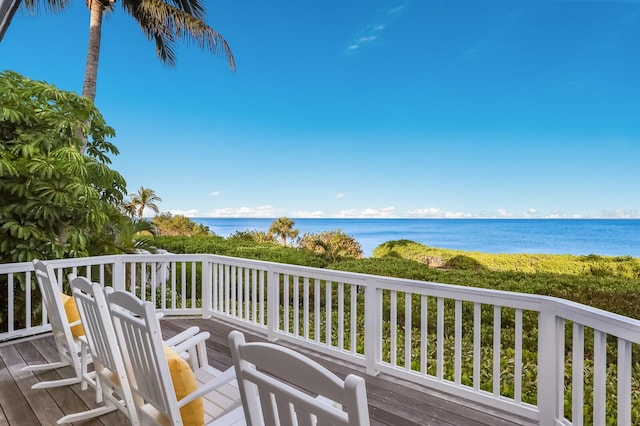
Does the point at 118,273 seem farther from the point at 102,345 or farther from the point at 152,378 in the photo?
the point at 152,378

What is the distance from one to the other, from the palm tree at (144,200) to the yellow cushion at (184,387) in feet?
83.9

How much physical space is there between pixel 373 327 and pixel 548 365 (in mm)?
1323

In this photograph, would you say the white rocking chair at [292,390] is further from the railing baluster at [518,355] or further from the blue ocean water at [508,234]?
the blue ocean water at [508,234]

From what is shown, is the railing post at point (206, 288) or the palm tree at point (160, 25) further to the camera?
the palm tree at point (160, 25)

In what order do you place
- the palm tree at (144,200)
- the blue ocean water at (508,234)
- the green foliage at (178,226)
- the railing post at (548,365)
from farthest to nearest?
the blue ocean water at (508,234)
the palm tree at (144,200)
the green foliage at (178,226)
the railing post at (548,365)

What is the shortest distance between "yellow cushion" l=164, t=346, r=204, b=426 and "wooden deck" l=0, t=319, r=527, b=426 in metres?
1.05

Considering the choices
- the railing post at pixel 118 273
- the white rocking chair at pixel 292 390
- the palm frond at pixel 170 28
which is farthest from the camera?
the palm frond at pixel 170 28

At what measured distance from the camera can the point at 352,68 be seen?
695 inches

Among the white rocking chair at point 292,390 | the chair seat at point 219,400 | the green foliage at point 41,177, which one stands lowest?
the chair seat at point 219,400

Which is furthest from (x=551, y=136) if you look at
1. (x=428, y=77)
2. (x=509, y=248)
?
(x=509, y=248)

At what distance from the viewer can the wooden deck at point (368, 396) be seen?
2445 millimetres

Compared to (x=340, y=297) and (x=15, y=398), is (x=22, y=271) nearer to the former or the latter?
(x=15, y=398)

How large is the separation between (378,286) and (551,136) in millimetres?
20981

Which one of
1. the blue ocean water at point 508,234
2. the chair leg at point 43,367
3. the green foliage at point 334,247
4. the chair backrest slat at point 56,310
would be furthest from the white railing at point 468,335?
the blue ocean water at point 508,234
